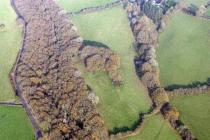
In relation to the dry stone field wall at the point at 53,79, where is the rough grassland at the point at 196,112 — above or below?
below

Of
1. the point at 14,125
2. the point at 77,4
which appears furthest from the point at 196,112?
the point at 77,4

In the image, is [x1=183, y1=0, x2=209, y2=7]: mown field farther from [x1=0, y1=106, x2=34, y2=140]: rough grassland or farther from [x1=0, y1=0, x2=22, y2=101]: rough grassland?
[x1=0, y1=106, x2=34, y2=140]: rough grassland

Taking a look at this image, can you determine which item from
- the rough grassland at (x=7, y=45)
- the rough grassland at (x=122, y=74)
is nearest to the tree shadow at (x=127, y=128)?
the rough grassland at (x=122, y=74)

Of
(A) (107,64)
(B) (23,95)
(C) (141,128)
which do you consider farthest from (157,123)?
(B) (23,95)

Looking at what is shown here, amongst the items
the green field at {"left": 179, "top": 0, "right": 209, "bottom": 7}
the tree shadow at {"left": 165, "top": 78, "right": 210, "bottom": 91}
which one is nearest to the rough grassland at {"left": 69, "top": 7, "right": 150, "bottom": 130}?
the tree shadow at {"left": 165, "top": 78, "right": 210, "bottom": 91}

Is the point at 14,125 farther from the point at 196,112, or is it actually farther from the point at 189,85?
the point at 189,85

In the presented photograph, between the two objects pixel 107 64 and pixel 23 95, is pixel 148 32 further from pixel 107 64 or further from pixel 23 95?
pixel 23 95

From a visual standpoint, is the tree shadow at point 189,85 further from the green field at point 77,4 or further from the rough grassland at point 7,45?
the green field at point 77,4
